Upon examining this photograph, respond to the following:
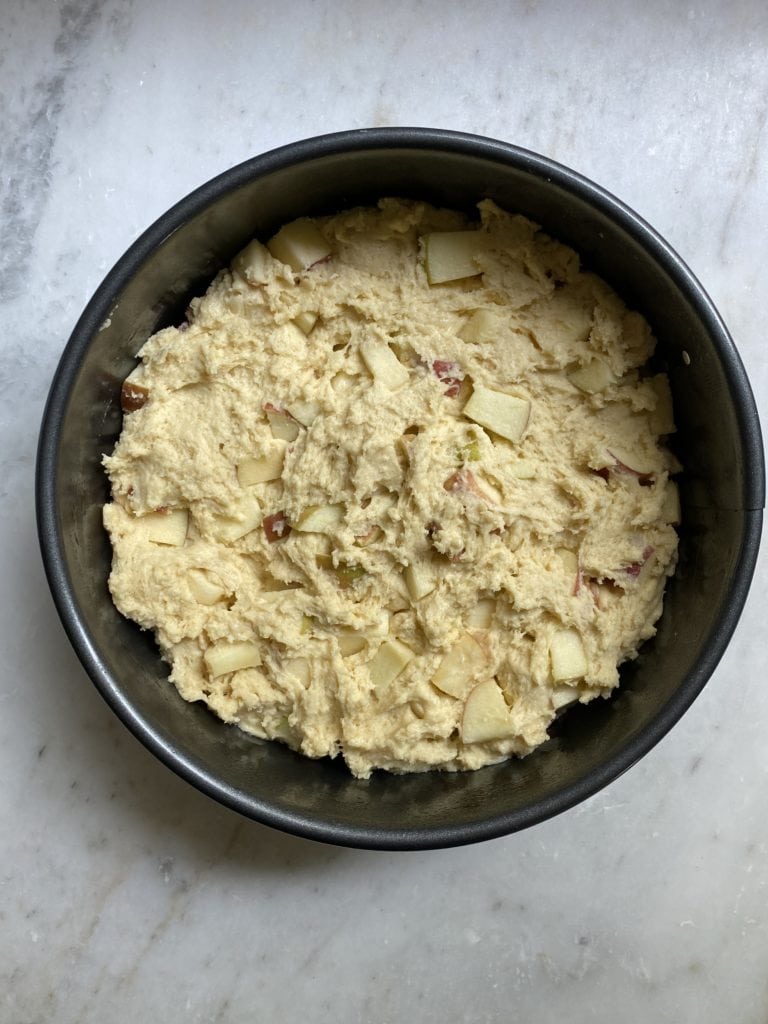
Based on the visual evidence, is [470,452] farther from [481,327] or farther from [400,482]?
[481,327]

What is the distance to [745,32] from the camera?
2004 mm

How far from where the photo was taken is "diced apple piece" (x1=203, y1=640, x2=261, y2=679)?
1816 millimetres

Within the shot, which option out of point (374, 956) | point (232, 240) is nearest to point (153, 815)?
point (374, 956)

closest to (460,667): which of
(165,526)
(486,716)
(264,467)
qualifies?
(486,716)

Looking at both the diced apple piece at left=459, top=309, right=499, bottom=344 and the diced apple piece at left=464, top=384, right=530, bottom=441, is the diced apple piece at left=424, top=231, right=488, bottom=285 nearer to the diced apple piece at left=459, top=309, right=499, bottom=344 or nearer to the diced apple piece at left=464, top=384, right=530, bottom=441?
the diced apple piece at left=459, top=309, right=499, bottom=344

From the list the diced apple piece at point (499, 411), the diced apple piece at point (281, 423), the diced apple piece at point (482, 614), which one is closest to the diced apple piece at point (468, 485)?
the diced apple piece at point (499, 411)

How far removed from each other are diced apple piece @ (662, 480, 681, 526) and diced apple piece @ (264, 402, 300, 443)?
78 cm

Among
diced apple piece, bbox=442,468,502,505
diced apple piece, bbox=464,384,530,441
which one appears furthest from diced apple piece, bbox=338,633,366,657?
diced apple piece, bbox=464,384,530,441

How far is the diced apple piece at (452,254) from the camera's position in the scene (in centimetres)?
179

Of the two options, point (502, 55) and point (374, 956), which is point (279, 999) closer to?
point (374, 956)

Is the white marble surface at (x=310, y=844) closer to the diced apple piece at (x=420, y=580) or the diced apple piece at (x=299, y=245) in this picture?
the diced apple piece at (x=299, y=245)

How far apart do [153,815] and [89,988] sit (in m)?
0.46

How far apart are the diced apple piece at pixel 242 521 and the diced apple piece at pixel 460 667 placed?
0.49 metres

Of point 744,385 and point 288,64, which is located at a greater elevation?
point 288,64
